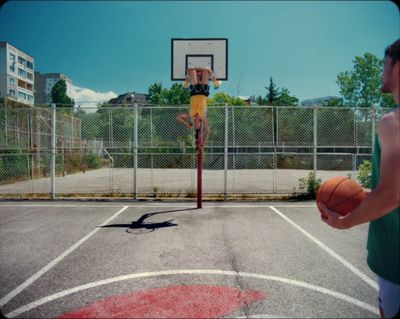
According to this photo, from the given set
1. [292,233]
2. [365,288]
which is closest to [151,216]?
[292,233]

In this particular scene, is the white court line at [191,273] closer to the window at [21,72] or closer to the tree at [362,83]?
the tree at [362,83]

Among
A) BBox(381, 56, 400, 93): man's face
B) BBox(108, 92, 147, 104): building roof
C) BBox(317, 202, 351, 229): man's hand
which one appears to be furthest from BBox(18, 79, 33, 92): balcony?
BBox(381, 56, 400, 93): man's face

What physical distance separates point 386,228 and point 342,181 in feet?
1.55

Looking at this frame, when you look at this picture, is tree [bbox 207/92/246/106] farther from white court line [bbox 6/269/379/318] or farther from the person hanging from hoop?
white court line [bbox 6/269/379/318]

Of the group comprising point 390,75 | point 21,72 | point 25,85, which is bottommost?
point 390,75

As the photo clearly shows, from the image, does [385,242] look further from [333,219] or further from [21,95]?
[21,95]

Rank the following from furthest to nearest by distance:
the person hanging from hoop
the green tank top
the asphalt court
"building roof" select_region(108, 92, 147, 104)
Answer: "building roof" select_region(108, 92, 147, 104), the person hanging from hoop, the asphalt court, the green tank top

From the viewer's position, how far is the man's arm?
1.11 m

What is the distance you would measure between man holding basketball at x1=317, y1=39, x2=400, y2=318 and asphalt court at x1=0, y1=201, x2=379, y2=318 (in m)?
1.76

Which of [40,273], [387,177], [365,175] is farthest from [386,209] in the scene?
[365,175]

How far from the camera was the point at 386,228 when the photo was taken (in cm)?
143

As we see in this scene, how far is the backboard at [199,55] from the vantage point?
9609 millimetres

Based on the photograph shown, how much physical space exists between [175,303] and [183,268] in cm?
99

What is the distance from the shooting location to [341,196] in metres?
1.73
